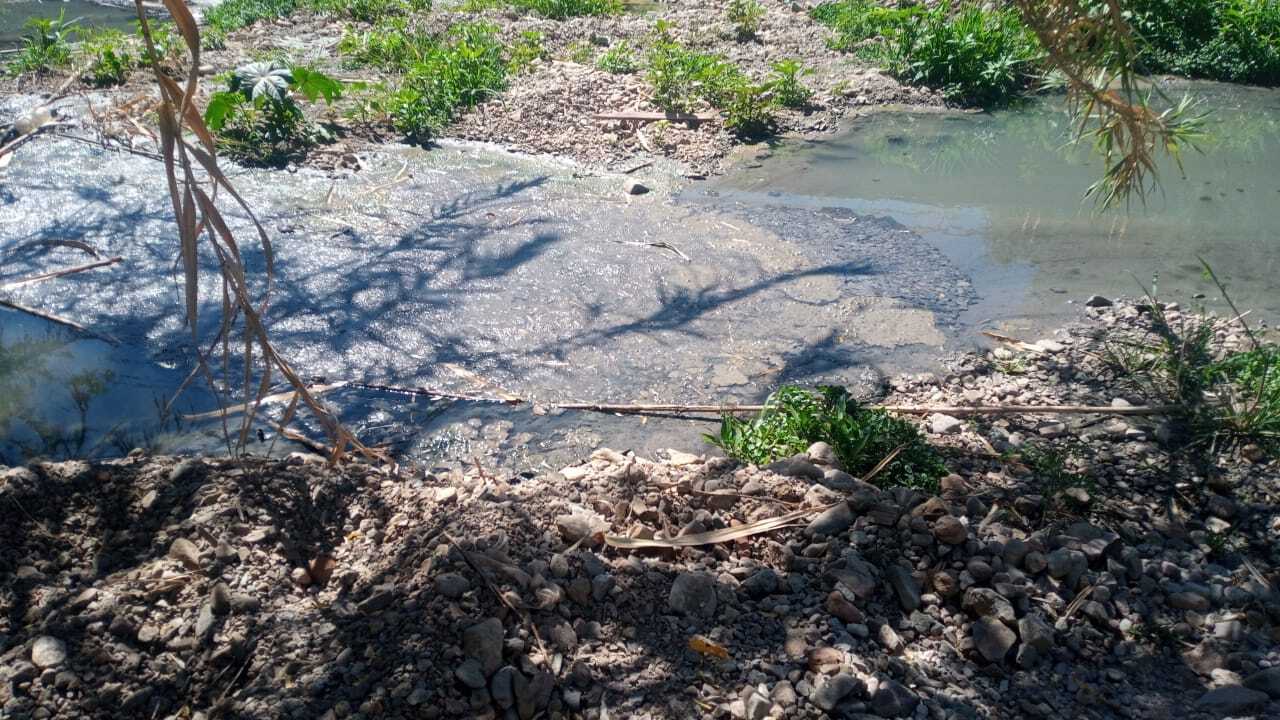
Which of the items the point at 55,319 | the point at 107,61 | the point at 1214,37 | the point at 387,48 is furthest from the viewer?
the point at 1214,37

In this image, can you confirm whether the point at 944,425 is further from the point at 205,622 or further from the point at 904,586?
the point at 205,622

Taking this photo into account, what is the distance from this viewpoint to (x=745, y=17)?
10.4 meters

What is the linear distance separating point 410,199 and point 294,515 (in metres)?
3.77

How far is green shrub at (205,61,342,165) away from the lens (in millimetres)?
7191

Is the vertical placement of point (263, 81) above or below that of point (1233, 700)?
above

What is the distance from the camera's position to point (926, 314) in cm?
522

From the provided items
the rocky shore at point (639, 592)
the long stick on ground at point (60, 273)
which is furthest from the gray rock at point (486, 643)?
the long stick on ground at point (60, 273)

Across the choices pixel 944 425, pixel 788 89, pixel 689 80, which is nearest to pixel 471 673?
pixel 944 425

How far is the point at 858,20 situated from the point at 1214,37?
3.72 metres

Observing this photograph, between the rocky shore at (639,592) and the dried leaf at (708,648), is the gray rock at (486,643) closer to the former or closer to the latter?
the rocky shore at (639,592)

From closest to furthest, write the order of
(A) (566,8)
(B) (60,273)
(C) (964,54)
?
1. (B) (60,273)
2. (C) (964,54)
3. (A) (566,8)

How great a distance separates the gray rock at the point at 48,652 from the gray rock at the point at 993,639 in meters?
2.58

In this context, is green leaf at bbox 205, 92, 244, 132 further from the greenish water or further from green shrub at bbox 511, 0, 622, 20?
green shrub at bbox 511, 0, 622, 20

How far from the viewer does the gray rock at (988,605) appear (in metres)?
2.84
